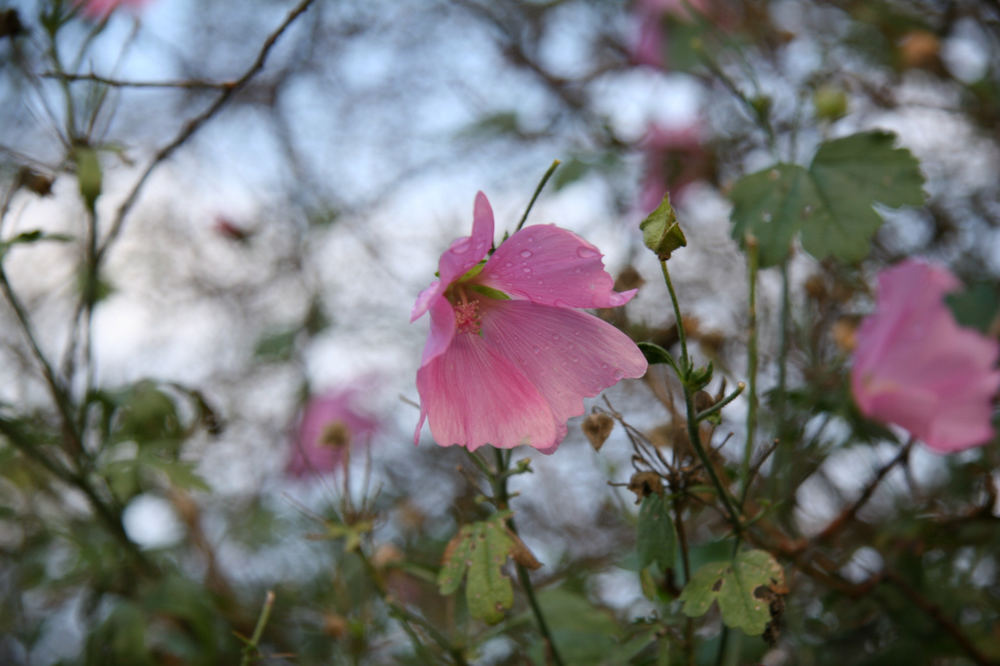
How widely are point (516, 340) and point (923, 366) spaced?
0.72 meters

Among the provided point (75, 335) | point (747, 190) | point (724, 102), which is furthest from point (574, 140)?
point (75, 335)

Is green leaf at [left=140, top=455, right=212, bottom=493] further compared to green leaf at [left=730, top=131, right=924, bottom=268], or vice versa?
green leaf at [left=140, top=455, right=212, bottom=493]

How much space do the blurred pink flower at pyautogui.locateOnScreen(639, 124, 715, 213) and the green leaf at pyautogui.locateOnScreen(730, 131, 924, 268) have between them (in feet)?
2.21

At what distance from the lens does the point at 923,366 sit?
1.22 m

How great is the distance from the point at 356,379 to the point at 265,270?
2.05 feet

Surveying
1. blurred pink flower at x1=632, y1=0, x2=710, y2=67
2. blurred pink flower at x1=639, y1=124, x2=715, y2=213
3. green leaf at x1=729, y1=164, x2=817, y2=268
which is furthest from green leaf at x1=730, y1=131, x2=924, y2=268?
blurred pink flower at x1=632, y1=0, x2=710, y2=67

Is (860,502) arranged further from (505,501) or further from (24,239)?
(24,239)

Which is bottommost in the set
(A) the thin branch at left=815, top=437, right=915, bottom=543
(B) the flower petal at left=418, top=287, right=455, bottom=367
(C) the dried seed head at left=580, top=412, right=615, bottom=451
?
(A) the thin branch at left=815, top=437, right=915, bottom=543

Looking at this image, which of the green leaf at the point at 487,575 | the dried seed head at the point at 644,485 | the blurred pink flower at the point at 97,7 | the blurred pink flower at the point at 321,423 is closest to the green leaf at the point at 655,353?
the dried seed head at the point at 644,485

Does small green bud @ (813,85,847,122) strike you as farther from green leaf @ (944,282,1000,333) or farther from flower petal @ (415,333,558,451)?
flower petal @ (415,333,558,451)

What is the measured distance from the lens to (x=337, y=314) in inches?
94.9

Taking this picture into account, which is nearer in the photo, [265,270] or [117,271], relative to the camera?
[117,271]

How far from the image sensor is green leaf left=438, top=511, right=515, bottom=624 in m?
0.83

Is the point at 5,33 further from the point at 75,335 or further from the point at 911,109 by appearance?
the point at 911,109
